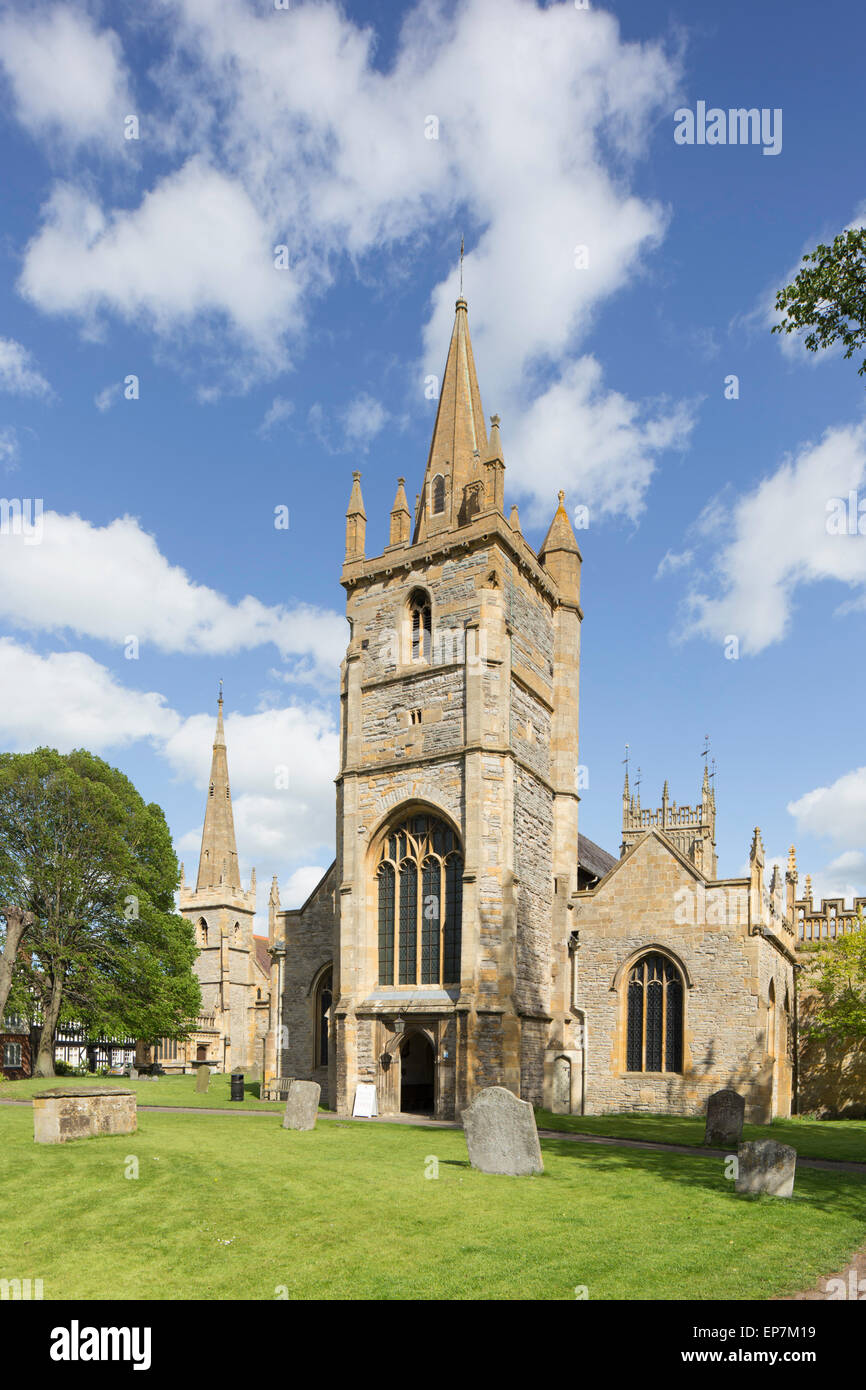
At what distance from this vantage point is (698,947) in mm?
28078

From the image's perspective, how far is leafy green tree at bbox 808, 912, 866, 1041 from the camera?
29812mm

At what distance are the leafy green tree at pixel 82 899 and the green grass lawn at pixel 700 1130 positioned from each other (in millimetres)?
20126

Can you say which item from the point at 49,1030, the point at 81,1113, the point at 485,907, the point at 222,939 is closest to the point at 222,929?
the point at 222,939

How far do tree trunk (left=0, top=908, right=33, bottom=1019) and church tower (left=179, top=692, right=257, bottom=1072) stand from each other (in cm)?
3063

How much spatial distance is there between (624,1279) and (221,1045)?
60.4 m

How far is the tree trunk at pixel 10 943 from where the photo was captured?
32125 millimetres

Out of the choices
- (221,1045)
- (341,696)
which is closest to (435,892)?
(341,696)

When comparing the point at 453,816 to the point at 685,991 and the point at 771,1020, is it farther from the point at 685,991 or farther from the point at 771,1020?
the point at 771,1020

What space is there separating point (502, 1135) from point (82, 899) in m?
29.6

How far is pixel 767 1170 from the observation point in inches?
493

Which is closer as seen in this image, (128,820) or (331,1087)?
(331,1087)

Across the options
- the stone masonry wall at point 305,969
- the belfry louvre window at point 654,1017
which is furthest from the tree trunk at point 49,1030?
the belfry louvre window at point 654,1017

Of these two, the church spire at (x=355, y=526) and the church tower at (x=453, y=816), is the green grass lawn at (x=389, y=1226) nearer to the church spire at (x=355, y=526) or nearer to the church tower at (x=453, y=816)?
the church tower at (x=453, y=816)
